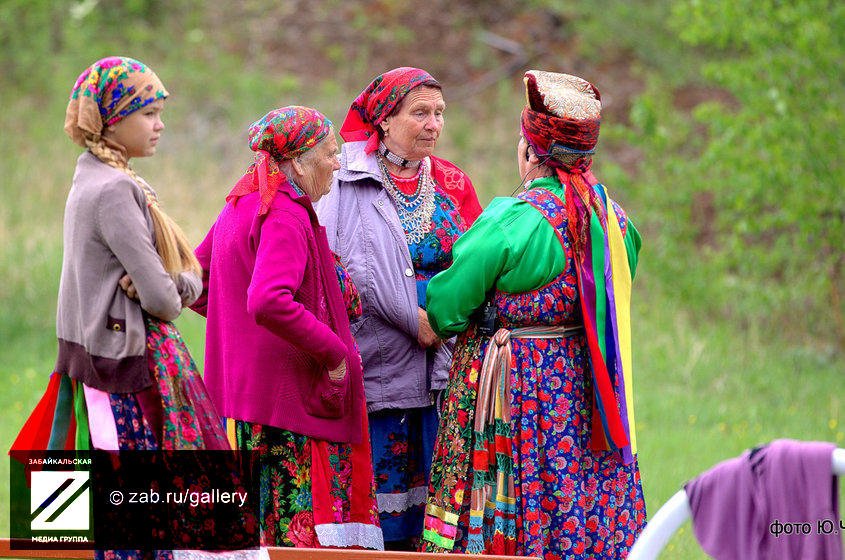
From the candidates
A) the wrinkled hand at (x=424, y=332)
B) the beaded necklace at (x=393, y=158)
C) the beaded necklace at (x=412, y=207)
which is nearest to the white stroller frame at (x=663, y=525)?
the wrinkled hand at (x=424, y=332)

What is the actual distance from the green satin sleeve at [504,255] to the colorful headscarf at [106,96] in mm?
1192

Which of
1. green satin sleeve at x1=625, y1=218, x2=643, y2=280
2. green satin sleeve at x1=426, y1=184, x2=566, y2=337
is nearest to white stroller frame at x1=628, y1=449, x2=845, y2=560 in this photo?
green satin sleeve at x1=426, y1=184, x2=566, y2=337

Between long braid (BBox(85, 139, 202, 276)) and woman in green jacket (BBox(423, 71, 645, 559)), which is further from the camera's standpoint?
woman in green jacket (BBox(423, 71, 645, 559))

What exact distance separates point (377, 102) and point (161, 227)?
118 centimetres

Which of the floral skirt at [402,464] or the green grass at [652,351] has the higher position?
the green grass at [652,351]

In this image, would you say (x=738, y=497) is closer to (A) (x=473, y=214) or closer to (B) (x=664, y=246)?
(A) (x=473, y=214)

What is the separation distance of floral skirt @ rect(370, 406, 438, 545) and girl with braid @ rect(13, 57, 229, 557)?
1.01 m

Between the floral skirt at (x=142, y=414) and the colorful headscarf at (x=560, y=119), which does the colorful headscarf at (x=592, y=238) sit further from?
the floral skirt at (x=142, y=414)

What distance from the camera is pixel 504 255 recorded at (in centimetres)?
416

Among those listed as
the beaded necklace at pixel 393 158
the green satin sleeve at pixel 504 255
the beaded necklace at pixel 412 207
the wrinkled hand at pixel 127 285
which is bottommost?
the wrinkled hand at pixel 127 285

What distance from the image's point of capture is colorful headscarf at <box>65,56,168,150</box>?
3754 mm

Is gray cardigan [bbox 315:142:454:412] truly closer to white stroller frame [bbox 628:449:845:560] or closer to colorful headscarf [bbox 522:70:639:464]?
colorful headscarf [bbox 522:70:639:464]

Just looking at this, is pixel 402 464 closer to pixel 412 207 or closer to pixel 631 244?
pixel 412 207

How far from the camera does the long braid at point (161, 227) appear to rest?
12.4ft
